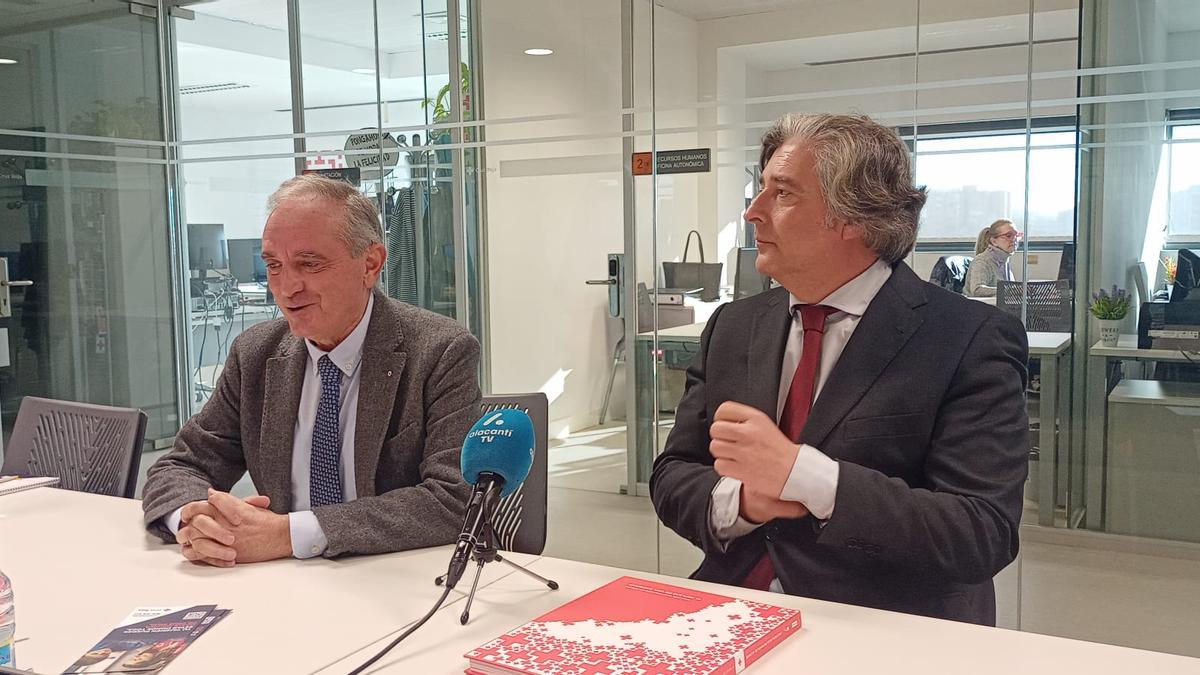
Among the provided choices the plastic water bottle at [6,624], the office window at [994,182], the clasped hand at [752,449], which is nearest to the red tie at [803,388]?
the clasped hand at [752,449]

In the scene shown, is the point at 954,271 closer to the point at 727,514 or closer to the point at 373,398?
the point at 727,514

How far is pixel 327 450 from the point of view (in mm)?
2125

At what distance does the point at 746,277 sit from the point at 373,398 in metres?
2.49

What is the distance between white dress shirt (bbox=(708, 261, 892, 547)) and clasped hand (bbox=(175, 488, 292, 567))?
0.79 meters

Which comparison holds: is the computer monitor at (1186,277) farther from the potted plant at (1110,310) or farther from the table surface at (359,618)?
the table surface at (359,618)

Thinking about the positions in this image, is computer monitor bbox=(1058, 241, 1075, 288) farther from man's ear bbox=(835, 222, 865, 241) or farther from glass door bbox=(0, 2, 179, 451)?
glass door bbox=(0, 2, 179, 451)

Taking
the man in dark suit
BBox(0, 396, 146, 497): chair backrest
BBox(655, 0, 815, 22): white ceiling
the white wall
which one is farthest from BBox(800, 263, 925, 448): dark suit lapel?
the white wall

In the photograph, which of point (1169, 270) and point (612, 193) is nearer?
point (1169, 270)

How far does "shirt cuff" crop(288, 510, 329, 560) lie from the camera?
1.80 meters

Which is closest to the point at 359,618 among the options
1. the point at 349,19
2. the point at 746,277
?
the point at 746,277

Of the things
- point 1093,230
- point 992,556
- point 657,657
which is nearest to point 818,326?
point 992,556

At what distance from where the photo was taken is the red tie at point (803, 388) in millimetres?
1860

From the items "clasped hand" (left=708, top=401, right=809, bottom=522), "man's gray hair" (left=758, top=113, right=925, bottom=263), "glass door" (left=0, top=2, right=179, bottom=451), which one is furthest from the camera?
"glass door" (left=0, top=2, right=179, bottom=451)

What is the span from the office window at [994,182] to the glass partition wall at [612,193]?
0.01m
